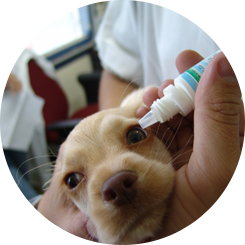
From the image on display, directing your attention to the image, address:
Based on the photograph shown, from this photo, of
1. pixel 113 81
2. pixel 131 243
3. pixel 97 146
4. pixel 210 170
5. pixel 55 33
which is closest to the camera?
pixel 210 170

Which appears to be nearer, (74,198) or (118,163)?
(118,163)

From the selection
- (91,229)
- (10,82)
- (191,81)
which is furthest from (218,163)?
(10,82)

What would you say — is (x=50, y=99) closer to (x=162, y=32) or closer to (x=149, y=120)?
(x=162, y=32)

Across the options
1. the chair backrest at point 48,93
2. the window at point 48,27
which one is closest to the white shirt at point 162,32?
the chair backrest at point 48,93

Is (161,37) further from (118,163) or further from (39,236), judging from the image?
(39,236)

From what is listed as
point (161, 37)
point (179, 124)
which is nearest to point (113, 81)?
point (161, 37)

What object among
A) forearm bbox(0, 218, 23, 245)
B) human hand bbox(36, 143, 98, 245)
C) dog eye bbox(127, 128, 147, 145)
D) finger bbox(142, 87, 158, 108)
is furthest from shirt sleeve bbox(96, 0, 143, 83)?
forearm bbox(0, 218, 23, 245)
